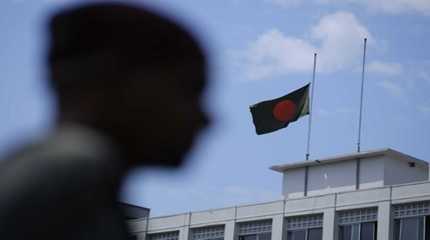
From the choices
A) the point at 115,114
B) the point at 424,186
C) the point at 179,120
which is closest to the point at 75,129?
the point at 115,114

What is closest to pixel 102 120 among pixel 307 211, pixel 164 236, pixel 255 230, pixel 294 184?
pixel 307 211

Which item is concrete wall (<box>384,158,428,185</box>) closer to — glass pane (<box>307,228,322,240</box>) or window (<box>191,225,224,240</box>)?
glass pane (<box>307,228,322,240</box>)

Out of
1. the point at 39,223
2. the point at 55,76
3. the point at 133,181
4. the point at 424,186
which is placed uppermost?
the point at 424,186

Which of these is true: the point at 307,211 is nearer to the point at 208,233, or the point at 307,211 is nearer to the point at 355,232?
the point at 355,232

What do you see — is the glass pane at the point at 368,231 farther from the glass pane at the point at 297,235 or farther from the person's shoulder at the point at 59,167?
the person's shoulder at the point at 59,167

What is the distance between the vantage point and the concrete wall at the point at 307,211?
146 feet

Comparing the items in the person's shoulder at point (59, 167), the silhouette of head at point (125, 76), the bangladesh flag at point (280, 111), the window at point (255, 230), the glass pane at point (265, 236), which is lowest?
the person's shoulder at point (59, 167)

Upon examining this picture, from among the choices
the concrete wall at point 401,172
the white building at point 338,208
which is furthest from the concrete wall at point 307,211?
the concrete wall at point 401,172

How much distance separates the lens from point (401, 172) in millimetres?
48031

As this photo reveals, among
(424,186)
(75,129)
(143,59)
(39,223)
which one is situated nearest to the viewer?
(39,223)

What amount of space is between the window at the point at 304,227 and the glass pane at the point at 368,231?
2.13 metres

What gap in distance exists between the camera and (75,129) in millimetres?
1961

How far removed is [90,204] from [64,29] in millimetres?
357

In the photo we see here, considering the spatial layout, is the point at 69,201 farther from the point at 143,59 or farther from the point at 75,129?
the point at 143,59
